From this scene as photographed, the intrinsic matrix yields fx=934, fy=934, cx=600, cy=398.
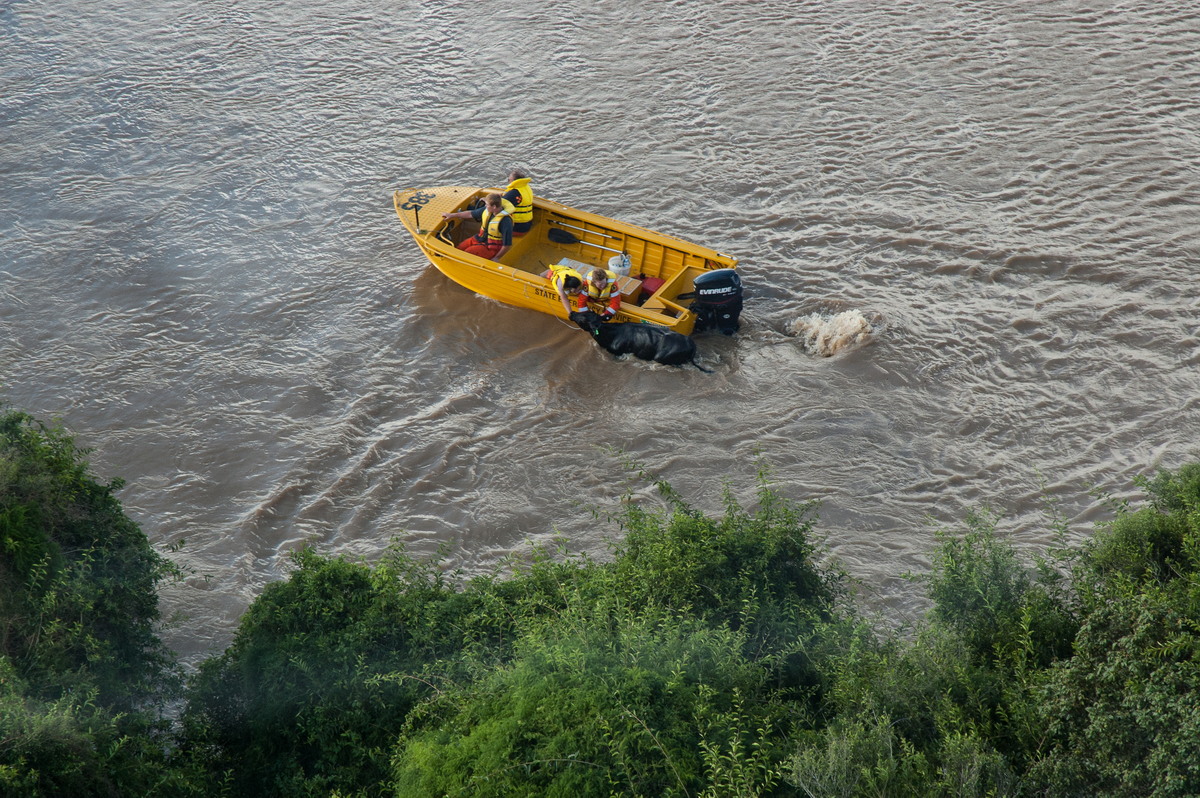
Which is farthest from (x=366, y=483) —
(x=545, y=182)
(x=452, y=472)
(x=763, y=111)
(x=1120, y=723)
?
(x=763, y=111)

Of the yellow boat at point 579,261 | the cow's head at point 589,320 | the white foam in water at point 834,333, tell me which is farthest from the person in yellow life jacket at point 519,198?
the white foam in water at point 834,333

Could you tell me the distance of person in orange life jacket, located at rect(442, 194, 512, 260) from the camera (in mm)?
12547

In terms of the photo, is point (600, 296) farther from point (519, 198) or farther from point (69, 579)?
point (69, 579)

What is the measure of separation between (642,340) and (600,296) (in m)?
0.76

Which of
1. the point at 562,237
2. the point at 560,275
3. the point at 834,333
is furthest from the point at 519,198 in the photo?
the point at 834,333

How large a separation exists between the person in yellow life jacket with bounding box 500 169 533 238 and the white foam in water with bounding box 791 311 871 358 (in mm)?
3934

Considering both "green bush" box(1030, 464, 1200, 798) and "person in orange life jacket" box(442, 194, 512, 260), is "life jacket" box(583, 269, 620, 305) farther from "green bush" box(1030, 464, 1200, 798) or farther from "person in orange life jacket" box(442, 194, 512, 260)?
"green bush" box(1030, 464, 1200, 798)

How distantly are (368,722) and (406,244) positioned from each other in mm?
9178

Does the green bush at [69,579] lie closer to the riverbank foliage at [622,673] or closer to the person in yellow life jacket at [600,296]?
the riverbank foliage at [622,673]

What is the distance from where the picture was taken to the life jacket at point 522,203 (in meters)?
12.6

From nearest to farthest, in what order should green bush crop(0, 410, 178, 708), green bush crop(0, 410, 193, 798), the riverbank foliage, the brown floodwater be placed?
the riverbank foliage, green bush crop(0, 410, 193, 798), green bush crop(0, 410, 178, 708), the brown floodwater

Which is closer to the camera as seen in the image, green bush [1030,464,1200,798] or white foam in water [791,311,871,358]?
green bush [1030,464,1200,798]

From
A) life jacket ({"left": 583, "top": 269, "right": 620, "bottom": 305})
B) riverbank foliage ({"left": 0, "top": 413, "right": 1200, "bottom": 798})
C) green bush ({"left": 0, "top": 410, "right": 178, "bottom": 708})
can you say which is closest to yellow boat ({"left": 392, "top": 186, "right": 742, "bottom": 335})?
life jacket ({"left": 583, "top": 269, "right": 620, "bottom": 305})

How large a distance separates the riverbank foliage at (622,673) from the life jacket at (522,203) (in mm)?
6264
